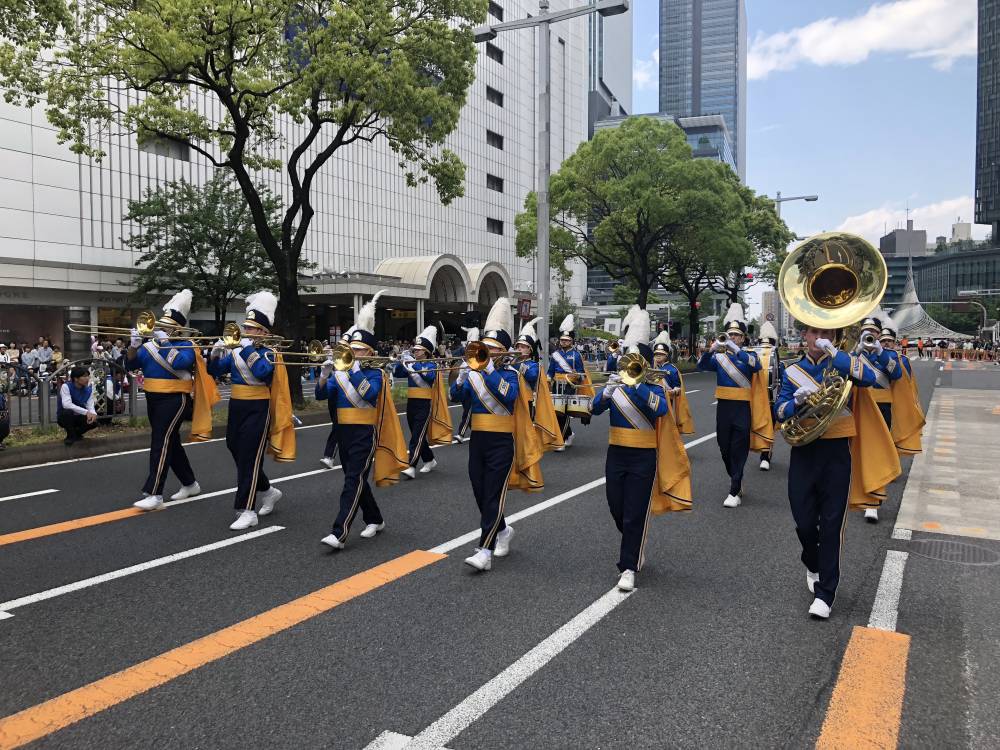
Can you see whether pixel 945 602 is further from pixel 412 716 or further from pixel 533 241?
pixel 533 241

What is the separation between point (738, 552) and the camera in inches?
229

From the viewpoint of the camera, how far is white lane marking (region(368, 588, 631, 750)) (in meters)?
3.07

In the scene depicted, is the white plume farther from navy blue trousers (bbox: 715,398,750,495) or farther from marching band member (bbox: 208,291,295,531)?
navy blue trousers (bbox: 715,398,750,495)

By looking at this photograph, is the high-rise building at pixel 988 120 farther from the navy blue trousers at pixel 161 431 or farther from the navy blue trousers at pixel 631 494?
the navy blue trousers at pixel 161 431

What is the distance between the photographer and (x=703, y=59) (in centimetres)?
17112

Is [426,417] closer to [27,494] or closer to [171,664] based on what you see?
[27,494]

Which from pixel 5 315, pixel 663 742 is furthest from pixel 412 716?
pixel 5 315

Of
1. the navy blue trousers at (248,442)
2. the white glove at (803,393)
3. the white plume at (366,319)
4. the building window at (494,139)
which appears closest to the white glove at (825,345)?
the white glove at (803,393)

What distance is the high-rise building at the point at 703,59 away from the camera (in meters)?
168

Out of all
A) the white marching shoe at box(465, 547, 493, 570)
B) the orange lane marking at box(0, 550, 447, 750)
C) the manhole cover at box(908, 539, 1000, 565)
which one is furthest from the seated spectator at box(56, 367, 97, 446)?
the manhole cover at box(908, 539, 1000, 565)

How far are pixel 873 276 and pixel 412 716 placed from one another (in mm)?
3523

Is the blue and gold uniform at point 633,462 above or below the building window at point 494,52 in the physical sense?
below

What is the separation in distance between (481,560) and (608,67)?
421 feet

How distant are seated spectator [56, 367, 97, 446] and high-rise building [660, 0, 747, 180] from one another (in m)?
174
